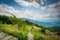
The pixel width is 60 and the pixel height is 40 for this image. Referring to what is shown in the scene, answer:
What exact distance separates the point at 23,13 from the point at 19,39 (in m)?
0.39

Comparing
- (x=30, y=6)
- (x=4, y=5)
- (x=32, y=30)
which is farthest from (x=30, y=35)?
(x=4, y=5)

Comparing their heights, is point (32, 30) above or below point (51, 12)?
below

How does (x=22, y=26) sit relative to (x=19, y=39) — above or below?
above

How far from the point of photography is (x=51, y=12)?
2.20 meters

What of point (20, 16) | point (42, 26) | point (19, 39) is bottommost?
point (19, 39)

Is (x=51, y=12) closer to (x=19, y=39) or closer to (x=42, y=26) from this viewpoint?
(x=42, y=26)

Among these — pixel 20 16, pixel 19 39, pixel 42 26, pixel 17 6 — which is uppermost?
pixel 17 6

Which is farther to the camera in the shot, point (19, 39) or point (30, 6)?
point (30, 6)

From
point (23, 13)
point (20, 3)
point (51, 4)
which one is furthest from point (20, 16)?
point (51, 4)

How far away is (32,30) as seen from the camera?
2139 millimetres

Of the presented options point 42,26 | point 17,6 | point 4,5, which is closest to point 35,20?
point 42,26

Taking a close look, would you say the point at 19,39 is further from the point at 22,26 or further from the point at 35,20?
the point at 35,20

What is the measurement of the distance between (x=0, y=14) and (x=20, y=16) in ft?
0.97

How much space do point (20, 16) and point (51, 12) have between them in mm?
465
